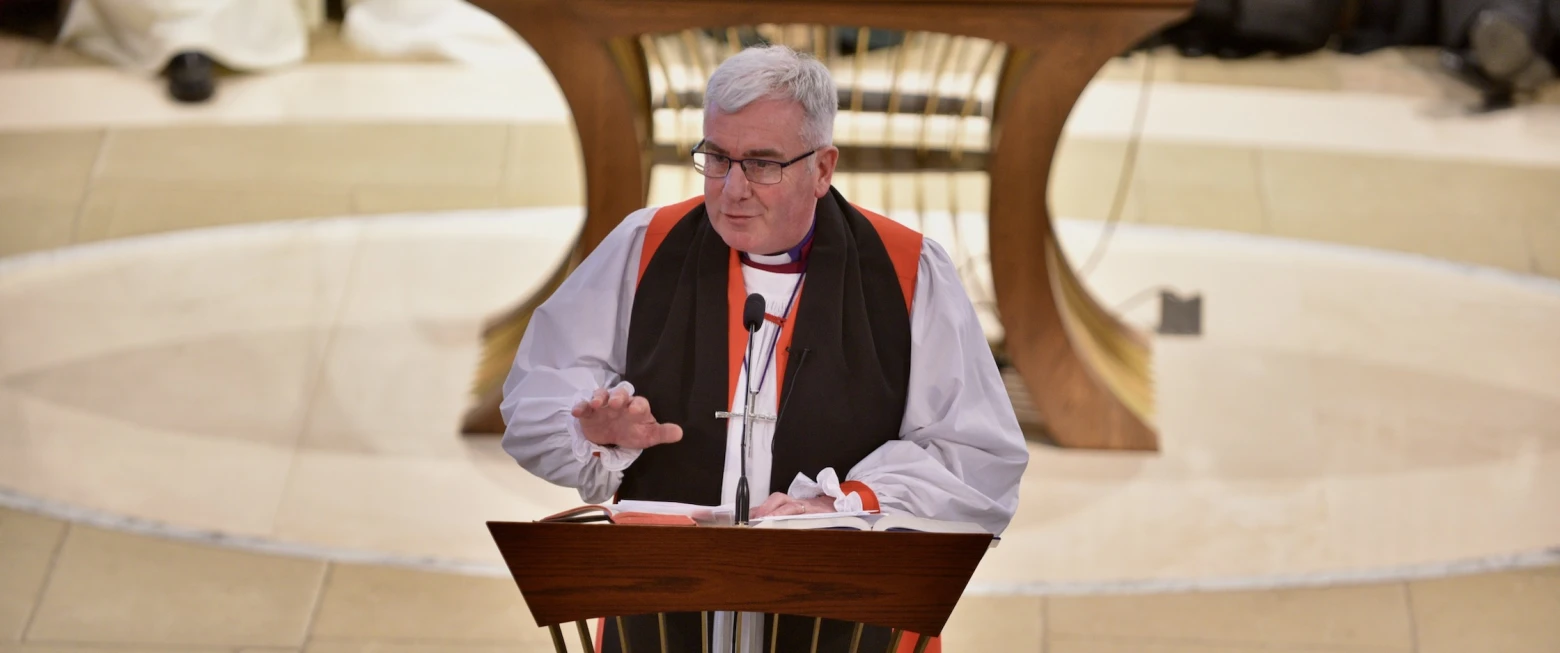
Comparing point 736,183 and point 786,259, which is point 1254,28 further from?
point 736,183

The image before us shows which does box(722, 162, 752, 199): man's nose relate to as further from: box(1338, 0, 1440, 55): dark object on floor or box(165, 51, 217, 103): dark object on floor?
box(1338, 0, 1440, 55): dark object on floor

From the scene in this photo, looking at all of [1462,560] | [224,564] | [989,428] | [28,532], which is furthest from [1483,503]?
[28,532]

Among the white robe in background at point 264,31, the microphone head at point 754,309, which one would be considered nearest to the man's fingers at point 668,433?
the microphone head at point 754,309

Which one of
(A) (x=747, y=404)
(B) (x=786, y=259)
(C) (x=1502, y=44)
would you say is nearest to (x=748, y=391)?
(A) (x=747, y=404)

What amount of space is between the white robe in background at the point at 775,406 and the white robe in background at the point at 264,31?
10.8 feet

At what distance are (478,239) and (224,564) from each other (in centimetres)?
150

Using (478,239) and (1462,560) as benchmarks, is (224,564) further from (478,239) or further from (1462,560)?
(1462,560)

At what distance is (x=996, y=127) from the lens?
3.85 metres

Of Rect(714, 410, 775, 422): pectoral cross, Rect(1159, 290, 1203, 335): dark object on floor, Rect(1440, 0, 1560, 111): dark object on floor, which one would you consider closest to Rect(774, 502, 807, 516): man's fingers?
Rect(714, 410, 775, 422): pectoral cross

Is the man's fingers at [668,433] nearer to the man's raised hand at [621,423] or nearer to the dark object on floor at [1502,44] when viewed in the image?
the man's raised hand at [621,423]

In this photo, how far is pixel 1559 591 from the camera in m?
3.74

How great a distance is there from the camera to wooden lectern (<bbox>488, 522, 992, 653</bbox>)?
1.95 meters

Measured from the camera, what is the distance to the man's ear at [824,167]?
2.30 metres

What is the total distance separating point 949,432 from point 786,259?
0.34m
